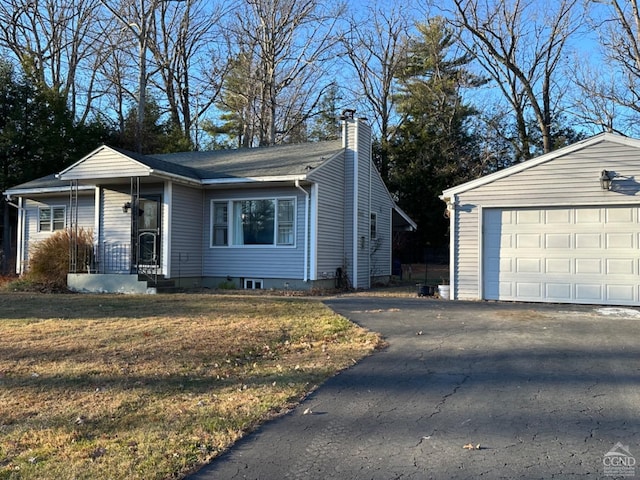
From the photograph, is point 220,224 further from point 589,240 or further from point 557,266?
point 589,240

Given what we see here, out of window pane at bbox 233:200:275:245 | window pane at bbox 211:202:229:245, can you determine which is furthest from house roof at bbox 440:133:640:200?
window pane at bbox 211:202:229:245

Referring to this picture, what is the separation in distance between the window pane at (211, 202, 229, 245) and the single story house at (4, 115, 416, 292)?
0.03m

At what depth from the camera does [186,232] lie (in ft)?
50.9

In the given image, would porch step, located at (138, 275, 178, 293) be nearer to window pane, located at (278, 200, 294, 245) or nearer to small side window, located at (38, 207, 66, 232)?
window pane, located at (278, 200, 294, 245)

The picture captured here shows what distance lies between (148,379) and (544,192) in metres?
9.70

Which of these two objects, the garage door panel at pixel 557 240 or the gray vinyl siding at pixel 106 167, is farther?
the gray vinyl siding at pixel 106 167

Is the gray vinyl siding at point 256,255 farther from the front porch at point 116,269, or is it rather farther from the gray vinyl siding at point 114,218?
the gray vinyl siding at point 114,218

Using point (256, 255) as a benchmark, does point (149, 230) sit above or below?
above

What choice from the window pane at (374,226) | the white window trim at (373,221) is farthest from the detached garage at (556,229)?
the window pane at (374,226)

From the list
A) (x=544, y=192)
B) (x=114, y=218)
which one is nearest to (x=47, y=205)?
(x=114, y=218)

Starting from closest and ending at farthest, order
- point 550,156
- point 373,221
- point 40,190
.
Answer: point 550,156 < point 40,190 < point 373,221

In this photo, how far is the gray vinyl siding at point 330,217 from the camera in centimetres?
1508

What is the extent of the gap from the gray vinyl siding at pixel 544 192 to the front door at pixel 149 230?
8.35m

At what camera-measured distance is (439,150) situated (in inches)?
1165
